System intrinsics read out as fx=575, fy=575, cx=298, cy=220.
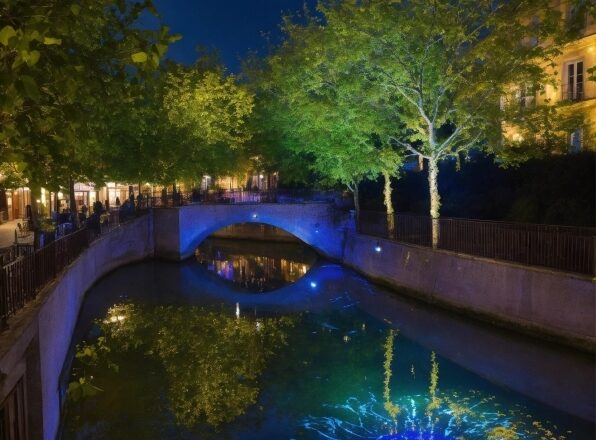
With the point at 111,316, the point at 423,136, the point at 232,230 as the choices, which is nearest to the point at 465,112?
the point at 423,136

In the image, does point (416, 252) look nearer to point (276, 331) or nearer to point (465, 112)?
point (465, 112)

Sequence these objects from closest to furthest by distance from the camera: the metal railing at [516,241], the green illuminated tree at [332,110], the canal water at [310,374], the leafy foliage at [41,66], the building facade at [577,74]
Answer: the leafy foliage at [41,66], the canal water at [310,374], the metal railing at [516,241], the green illuminated tree at [332,110], the building facade at [577,74]

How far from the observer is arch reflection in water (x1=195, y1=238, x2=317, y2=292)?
3119 cm

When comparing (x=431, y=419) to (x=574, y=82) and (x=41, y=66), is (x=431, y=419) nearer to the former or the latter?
(x=41, y=66)

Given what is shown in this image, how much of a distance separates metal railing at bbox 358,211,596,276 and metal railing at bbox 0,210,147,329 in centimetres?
1364

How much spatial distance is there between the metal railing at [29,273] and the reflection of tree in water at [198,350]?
2026mm

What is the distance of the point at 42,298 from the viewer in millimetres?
10461

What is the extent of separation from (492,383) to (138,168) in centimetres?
2573

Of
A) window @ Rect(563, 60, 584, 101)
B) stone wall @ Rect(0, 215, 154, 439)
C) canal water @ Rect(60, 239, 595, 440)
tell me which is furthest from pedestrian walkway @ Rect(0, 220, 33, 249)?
window @ Rect(563, 60, 584, 101)

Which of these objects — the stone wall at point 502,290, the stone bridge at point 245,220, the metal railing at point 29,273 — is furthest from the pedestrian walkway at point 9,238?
the stone wall at point 502,290

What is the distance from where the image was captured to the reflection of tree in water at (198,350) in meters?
13.4

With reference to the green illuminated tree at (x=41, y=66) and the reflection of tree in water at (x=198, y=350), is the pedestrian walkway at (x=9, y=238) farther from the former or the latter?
the green illuminated tree at (x=41, y=66)

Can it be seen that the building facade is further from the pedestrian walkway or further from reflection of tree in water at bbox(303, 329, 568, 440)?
the pedestrian walkway

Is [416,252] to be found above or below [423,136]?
below
